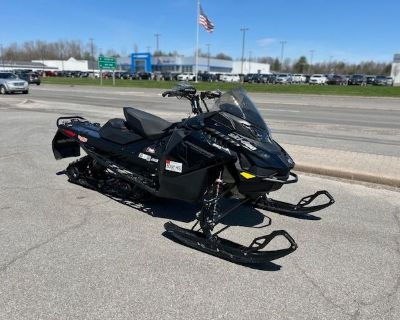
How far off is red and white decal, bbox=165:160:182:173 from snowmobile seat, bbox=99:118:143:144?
2.48 ft

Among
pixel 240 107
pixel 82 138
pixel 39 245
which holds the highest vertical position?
pixel 240 107

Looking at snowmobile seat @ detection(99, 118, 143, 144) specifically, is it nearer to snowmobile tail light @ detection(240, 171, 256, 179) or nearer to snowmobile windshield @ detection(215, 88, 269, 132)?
snowmobile windshield @ detection(215, 88, 269, 132)

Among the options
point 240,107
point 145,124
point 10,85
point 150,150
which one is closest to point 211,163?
point 240,107

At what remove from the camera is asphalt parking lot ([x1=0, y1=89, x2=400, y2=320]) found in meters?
3.00

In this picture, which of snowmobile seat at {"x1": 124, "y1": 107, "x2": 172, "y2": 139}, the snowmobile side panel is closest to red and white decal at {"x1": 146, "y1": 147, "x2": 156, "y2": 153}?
snowmobile seat at {"x1": 124, "y1": 107, "x2": 172, "y2": 139}

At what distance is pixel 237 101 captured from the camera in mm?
4086

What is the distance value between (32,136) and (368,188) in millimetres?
8021

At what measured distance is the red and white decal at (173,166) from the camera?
4152 mm

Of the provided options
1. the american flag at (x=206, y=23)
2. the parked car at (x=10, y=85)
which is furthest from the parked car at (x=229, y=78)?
the parked car at (x=10, y=85)

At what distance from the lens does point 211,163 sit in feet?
12.9

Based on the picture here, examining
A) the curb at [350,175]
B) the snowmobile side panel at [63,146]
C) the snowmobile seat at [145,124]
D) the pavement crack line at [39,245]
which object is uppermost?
the snowmobile seat at [145,124]

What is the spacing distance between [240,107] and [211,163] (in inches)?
25.5

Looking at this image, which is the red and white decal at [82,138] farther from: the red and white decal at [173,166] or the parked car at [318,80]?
the parked car at [318,80]

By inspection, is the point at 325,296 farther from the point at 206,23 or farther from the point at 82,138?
the point at 206,23
